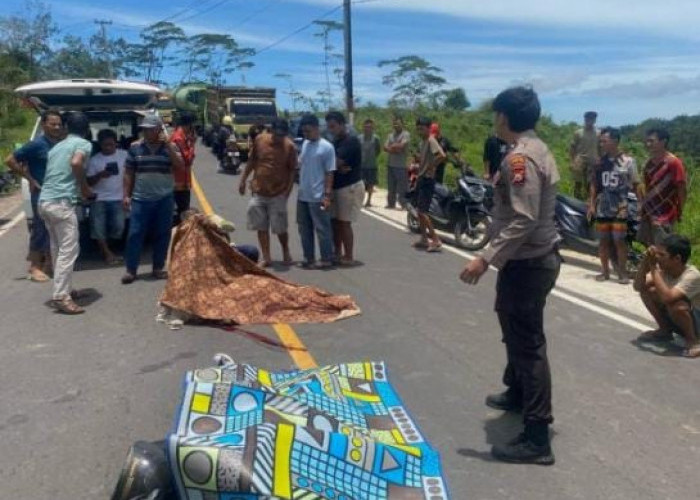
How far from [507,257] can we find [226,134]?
21.9m

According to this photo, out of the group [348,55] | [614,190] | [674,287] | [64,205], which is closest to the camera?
[674,287]

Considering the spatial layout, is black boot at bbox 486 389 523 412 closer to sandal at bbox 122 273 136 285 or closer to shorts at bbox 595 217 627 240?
shorts at bbox 595 217 627 240

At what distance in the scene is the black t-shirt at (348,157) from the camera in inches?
358

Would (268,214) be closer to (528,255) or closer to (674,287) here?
(674,287)

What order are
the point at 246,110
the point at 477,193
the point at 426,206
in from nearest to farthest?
the point at 426,206
the point at 477,193
the point at 246,110

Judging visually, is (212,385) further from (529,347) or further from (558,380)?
(558,380)

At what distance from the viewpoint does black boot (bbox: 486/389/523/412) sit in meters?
4.75

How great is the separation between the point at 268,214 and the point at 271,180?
0.42 metres

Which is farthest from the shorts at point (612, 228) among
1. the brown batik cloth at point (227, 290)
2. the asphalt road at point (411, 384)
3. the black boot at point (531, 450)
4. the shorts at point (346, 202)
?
the black boot at point (531, 450)

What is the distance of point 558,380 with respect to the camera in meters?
5.32

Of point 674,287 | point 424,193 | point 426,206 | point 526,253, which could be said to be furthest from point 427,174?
point 526,253

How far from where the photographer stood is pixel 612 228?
27.3 feet

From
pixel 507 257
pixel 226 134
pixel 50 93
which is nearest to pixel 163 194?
pixel 50 93

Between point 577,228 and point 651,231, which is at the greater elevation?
point 651,231
